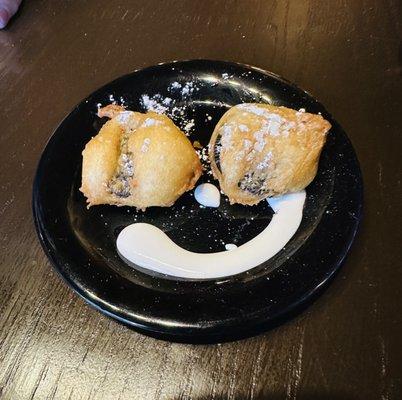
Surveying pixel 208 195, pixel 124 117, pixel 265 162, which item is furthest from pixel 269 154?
pixel 124 117

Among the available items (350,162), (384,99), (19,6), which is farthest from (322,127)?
(19,6)

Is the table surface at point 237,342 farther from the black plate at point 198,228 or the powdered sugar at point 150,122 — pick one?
the powdered sugar at point 150,122

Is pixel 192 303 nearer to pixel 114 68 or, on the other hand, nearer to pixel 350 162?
pixel 350 162

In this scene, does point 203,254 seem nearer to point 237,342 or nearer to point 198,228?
point 198,228

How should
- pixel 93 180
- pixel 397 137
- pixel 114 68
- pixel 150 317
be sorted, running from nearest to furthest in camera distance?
pixel 150 317 → pixel 93 180 → pixel 397 137 → pixel 114 68

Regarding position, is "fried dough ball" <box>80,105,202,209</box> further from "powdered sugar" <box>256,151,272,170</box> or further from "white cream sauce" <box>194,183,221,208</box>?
"powdered sugar" <box>256,151,272,170</box>

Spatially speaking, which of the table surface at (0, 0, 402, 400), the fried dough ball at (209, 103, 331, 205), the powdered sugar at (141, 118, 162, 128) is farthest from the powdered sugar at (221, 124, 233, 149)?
the table surface at (0, 0, 402, 400)

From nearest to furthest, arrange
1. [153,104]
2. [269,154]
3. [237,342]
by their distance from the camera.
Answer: [237,342] < [269,154] < [153,104]
